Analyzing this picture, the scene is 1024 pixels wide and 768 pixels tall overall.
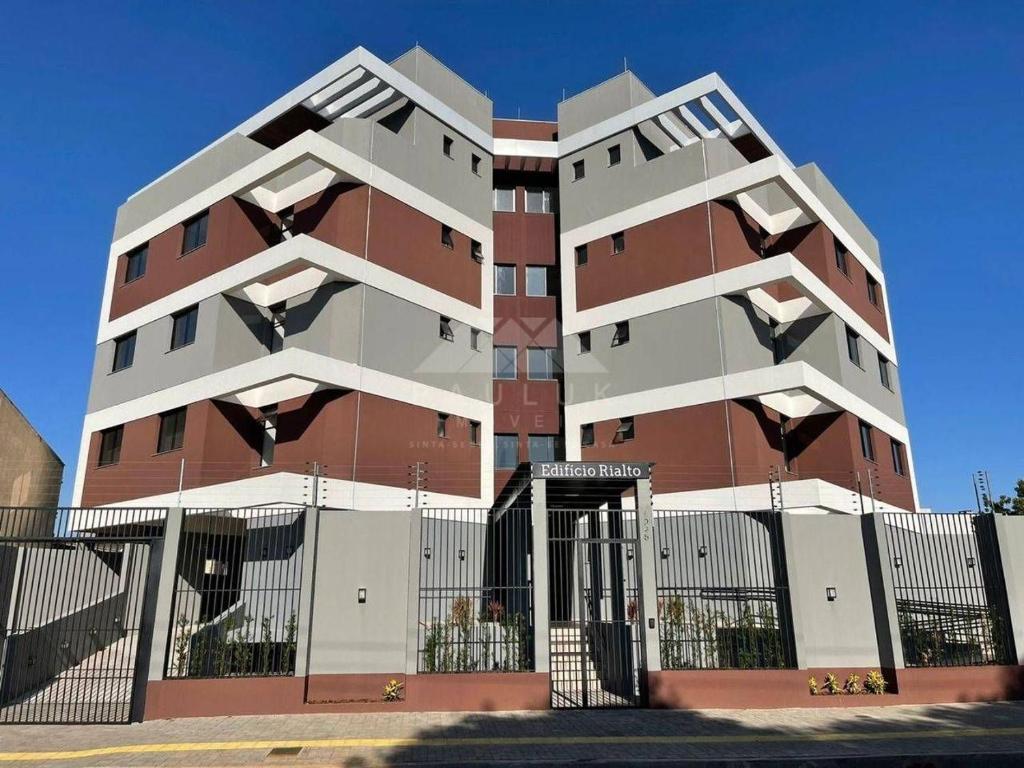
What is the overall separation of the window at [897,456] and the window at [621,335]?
10.4 m

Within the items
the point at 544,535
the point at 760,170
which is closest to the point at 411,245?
the point at 760,170

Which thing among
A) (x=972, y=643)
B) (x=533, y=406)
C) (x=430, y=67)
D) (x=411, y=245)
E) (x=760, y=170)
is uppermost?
(x=430, y=67)

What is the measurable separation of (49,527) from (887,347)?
27.3 metres

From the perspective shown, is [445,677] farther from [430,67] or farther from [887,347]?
[887,347]

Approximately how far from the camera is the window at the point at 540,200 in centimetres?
2836

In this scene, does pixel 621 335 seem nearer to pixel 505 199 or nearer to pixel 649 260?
pixel 649 260

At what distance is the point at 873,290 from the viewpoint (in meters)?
28.3

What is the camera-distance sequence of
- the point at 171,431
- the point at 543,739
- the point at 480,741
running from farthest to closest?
the point at 171,431
the point at 543,739
the point at 480,741

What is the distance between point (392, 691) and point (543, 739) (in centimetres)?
306

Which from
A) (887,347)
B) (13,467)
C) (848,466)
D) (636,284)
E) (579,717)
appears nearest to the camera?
(579,717)

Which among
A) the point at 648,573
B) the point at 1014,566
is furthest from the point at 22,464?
the point at 1014,566

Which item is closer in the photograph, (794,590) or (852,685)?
(852,685)

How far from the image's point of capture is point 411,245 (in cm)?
2320

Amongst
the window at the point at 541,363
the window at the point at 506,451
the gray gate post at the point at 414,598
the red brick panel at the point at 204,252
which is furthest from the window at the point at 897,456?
the red brick panel at the point at 204,252
